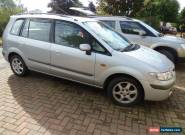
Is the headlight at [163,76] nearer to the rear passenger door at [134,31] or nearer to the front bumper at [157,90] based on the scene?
the front bumper at [157,90]

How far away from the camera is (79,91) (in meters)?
5.22

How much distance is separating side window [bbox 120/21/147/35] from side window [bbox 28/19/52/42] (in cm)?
365

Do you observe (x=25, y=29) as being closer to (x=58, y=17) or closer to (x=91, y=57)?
(x=58, y=17)

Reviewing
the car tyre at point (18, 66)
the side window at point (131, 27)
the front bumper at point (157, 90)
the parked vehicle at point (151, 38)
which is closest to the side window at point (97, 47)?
the front bumper at point (157, 90)

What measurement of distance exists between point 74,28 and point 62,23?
375 millimetres

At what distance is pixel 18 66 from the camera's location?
596cm

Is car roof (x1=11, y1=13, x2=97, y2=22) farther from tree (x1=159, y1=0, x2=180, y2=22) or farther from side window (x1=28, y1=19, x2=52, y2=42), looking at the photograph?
tree (x1=159, y1=0, x2=180, y2=22)

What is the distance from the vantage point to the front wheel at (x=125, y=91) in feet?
14.2

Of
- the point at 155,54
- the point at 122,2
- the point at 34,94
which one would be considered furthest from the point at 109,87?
the point at 122,2

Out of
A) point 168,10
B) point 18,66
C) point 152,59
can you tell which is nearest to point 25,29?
point 18,66

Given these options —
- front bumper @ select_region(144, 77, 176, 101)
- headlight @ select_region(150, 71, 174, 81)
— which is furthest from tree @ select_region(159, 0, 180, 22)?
front bumper @ select_region(144, 77, 176, 101)

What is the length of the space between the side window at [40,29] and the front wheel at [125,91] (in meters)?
1.98

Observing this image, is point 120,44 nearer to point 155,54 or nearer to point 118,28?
point 155,54

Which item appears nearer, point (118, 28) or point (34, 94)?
point (34, 94)
